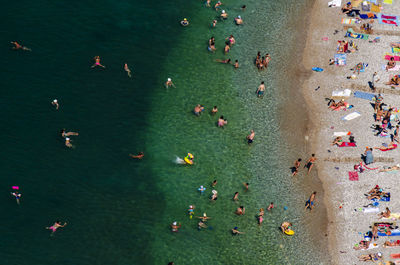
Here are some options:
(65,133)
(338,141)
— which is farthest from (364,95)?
(65,133)

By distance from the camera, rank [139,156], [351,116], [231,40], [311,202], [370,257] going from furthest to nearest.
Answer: [231,40]
[351,116]
[139,156]
[311,202]
[370,257]

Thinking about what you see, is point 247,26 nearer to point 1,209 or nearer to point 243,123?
point 243,123

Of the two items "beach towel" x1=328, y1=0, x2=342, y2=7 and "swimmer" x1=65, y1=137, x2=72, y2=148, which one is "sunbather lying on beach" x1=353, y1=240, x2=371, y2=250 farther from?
"beach towel" x1=328, y1=0, x2=342, y2=7

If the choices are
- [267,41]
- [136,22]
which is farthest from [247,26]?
[136,22]

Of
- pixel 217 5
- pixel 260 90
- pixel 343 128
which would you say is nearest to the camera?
pixel 343 128

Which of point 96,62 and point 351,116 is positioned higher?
point 96,62

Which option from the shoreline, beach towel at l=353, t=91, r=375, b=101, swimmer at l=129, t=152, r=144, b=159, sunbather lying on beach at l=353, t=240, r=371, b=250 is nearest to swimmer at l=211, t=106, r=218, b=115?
swimmer at l=129, t=152, r=144, b=159

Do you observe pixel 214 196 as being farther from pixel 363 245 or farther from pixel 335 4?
pixel 335 4
